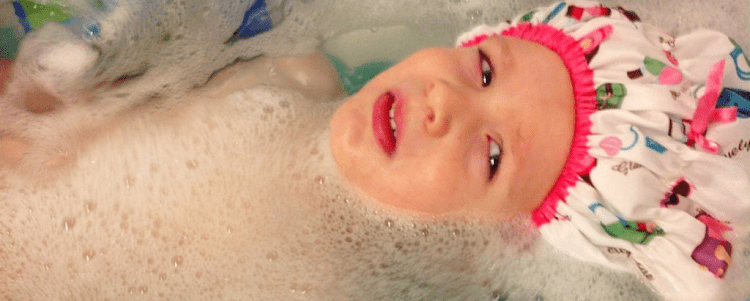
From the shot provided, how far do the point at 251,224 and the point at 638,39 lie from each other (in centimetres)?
79

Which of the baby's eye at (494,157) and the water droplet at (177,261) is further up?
the baby's eye at (494,157)

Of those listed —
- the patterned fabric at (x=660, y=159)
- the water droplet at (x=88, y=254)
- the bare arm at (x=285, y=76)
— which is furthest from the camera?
the bare arm at (x=285, y=76)

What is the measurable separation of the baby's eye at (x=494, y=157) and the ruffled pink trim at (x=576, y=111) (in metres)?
0.12

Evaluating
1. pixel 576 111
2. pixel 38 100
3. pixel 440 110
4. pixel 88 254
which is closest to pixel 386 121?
pixel 440 110

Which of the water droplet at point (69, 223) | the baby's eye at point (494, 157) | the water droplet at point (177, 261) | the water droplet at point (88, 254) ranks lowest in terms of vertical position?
the water droplet at point (177, 261)

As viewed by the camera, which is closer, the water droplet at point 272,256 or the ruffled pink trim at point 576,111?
the ruffled pink trim at point 576,111

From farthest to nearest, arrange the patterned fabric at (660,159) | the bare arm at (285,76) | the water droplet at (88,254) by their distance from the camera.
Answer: the bare arm at (285,76)
the water droplet at (88,254)
the patterned fabric at (660,159)

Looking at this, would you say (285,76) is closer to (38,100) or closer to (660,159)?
(38,100)

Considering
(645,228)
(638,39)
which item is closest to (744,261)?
(645,228)

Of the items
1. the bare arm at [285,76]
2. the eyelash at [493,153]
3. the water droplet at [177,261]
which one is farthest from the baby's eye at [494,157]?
the water droplet at [177,261]

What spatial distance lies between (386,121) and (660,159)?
45 cm

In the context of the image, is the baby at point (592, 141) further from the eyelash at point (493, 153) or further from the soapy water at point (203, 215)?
the soapy water at point (203, 215)

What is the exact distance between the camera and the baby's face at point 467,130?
765mm

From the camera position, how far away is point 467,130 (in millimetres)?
759
